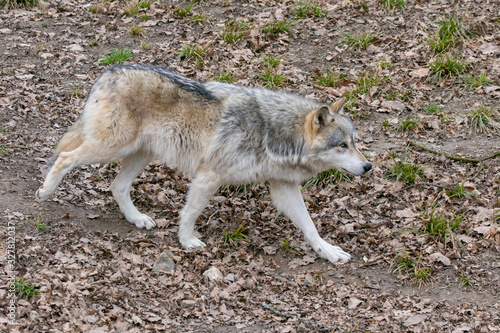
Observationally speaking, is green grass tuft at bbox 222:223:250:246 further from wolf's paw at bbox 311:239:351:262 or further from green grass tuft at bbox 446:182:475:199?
green grass tuft at bbox 446:182:475:199

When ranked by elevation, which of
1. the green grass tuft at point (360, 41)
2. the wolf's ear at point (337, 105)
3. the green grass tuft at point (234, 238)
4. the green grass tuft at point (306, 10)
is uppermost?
the wolf's ear at point (337, 105)

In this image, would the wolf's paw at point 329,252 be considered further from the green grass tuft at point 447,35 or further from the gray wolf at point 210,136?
the green grass tuft at point 447,35

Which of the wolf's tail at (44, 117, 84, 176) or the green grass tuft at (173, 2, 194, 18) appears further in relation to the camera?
the green grass tuft at (173, 2, 194, 18)

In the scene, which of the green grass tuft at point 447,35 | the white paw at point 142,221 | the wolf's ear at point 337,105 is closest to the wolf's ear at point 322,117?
the wolf's ear at point 337,105

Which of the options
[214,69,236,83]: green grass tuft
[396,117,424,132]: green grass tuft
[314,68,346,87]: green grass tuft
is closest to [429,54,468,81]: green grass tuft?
[396,117,424,132]: green grass tuft

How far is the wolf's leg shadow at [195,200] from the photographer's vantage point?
228 inches

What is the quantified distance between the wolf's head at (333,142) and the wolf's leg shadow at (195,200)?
1.13 m

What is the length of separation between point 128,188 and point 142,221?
16.9 inches

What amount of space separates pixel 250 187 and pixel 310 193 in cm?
82

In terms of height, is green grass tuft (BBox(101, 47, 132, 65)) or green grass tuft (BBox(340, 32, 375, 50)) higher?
green grass tuft (BBox(340, 32, 375, 50))

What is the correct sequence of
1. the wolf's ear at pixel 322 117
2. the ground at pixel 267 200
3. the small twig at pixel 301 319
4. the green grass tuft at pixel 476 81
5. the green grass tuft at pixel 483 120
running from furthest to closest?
the green grass tuft at pixel 476 81, the green grass tuft at pixel 483 120, the wolf's ear at pixel 322 117, the ground at pixel 267 200, the small twig at pixel 301 319

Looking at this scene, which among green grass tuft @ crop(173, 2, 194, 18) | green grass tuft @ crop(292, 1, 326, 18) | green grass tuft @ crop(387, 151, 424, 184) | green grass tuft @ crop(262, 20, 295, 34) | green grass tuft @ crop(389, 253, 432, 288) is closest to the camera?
green grass tuft @ crop(389, 253, 432, 288)

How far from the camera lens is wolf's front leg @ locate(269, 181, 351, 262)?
589 centimetres

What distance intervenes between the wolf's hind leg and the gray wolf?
1.34 ft
